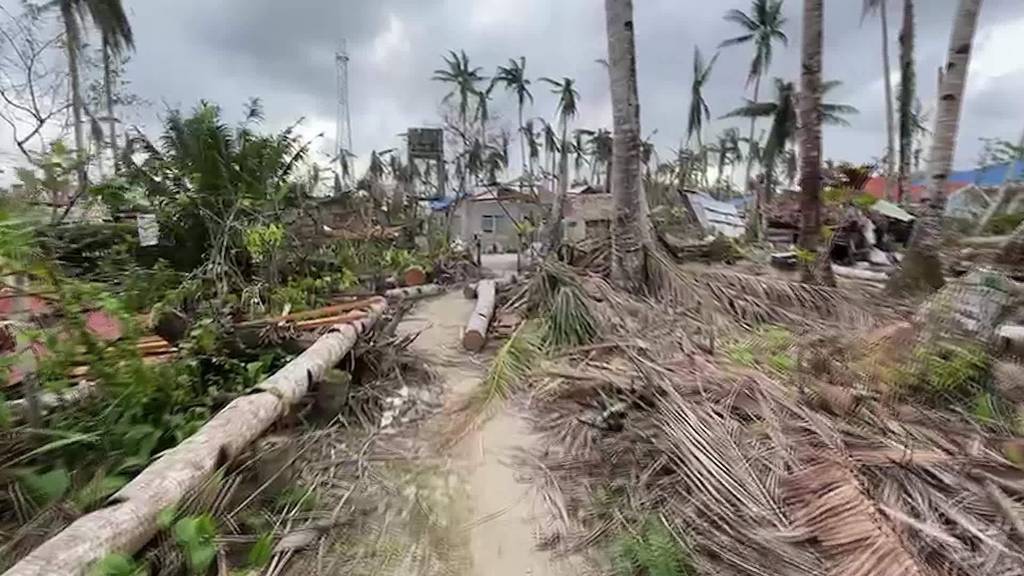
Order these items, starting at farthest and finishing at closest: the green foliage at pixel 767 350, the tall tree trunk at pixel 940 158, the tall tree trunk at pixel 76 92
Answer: the tall tree trunk at pixel 940 158, the tall tree trunk at pixel 76 92, the green foliage at pixel 767 350

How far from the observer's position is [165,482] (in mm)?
2201

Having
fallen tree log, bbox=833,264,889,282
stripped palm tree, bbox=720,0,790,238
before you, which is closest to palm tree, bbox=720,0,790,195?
stripped palm tree, bbox=720,0,790,238

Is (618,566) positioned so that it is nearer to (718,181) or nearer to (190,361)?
(190,361)

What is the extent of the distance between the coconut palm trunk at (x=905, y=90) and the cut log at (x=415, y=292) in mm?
16259

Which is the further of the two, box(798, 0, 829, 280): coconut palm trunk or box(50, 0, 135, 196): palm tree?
box(50, 0, 135, 196): palm tree

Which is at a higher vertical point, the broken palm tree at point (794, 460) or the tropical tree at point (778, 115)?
the tropical tree at point (778, 115)

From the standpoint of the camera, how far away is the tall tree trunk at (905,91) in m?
18.0

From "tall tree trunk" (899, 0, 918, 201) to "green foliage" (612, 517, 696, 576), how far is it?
2024 centimetres

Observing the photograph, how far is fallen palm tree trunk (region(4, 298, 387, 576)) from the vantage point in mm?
1723

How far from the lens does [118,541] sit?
188cm

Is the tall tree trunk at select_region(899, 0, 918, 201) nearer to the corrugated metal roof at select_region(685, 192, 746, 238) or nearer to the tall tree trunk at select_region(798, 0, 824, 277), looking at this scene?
the corrugated metal roof at select_region(685, 192, 746, 238)

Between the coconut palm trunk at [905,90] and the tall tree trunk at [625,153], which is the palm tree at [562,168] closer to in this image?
the tall tree trunk at [625,153]

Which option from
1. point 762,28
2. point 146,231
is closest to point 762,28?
point 762,28

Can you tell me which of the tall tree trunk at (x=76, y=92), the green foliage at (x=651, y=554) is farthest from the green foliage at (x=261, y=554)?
the tall tree trunk at (x=76, y=92)
